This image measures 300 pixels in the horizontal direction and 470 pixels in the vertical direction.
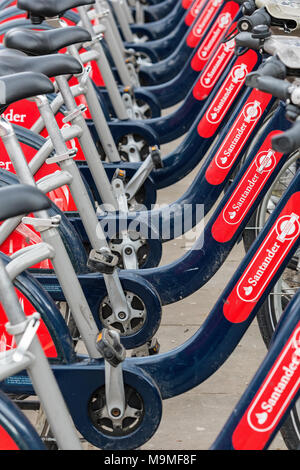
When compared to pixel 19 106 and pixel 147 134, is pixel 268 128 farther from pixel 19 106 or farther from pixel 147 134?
pixel 147 134

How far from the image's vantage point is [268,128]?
9.15 ft

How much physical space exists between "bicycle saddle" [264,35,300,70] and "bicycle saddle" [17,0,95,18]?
110 cm

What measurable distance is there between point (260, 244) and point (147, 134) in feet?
7.61

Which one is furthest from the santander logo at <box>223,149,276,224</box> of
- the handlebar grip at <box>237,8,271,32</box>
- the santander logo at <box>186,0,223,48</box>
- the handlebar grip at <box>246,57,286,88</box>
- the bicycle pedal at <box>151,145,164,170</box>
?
the santander logo at <box>186,0,223,48</box>

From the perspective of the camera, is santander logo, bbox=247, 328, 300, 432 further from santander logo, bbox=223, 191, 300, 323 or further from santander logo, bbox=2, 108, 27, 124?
santander logo, bbox=2, 108, 27, 124

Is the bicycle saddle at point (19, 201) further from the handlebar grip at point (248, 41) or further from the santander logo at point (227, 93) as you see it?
the santander logo at point (227, 93)

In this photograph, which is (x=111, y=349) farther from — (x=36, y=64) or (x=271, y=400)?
(x=36, y=64)

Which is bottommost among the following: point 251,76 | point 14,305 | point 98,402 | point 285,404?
point 98,402

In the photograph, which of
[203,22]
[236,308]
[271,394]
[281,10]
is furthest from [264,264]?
[203,22]

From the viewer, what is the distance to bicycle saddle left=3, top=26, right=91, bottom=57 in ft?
8.48

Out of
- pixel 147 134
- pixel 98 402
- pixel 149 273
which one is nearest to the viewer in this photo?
pixel 98 402

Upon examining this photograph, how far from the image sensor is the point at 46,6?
10.1ft

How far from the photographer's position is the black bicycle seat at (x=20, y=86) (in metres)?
2.07
